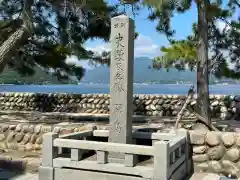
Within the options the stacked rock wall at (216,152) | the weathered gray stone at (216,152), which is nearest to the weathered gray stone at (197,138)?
the stacked rock wall at (216,152)

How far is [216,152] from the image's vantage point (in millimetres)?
5609

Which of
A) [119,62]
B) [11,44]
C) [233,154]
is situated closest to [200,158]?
[233,154]

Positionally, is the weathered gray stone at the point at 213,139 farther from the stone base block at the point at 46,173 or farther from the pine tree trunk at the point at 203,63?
the stone base block at the point at 46,173

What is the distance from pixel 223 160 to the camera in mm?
5625

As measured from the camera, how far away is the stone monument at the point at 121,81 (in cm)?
516

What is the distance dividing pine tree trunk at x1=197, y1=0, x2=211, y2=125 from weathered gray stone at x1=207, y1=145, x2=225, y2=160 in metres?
0.91

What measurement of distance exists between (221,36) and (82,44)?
392 cm

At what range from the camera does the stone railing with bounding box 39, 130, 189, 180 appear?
4375 mm

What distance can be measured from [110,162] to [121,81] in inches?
49.7

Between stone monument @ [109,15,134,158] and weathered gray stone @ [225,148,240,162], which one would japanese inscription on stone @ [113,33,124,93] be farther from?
weathered gray stone @ [225,148,240,162]

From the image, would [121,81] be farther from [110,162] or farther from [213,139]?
[213,139]

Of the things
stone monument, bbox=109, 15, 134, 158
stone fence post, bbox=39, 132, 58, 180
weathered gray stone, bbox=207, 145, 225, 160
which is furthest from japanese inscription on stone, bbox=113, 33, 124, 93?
weathered gray stone, bbox=207, 145, 225, 160

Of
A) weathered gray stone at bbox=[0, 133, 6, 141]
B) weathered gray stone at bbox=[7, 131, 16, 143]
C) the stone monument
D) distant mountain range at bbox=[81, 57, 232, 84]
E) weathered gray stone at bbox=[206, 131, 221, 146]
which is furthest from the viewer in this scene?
distant mountain range at bbox=[81, 57, 232, 84]

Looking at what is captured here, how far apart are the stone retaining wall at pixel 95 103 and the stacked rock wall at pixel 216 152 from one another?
507 cm
